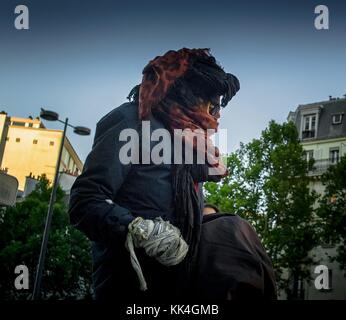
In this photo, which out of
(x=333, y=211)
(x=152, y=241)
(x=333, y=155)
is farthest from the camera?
(x=333, y=211)

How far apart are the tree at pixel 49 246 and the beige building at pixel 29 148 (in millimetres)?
114

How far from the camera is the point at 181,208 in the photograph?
2260 millimetres

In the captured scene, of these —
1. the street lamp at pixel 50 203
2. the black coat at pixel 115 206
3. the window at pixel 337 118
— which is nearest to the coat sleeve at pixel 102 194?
the black coat at pixel 115 206

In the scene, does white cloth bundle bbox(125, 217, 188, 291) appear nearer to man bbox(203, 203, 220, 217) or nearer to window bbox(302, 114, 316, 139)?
man bbox(203, 203, 220, 217)

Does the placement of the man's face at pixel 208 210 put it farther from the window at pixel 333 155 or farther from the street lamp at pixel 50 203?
the window at pixel 333 155

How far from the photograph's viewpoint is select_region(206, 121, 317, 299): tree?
302cm

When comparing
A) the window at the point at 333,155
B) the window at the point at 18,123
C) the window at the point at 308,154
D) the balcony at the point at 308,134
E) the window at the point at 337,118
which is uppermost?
the window at the point at 337,118

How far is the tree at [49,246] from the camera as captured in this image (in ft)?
8.91

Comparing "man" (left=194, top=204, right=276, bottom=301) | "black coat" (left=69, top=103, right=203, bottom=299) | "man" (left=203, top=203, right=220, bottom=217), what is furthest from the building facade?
"black coat" (left=69, top=103, right=203, bottom=299)

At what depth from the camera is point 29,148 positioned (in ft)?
9.55

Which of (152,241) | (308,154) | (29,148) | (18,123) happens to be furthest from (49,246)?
(308,154)

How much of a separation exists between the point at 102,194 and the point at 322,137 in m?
1.66

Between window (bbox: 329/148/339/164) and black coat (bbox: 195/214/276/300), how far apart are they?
35.4 inches
